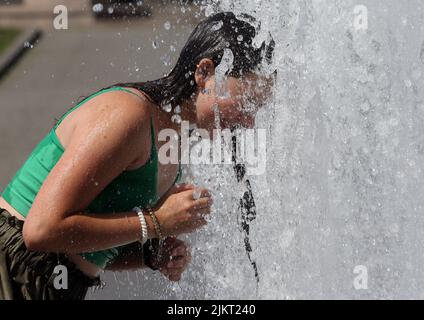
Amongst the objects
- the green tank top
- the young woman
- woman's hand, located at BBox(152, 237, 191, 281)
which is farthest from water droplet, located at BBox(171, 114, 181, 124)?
woman's hand, located at BBox(152, 237, 191, 281)

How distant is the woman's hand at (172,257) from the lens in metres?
2.35

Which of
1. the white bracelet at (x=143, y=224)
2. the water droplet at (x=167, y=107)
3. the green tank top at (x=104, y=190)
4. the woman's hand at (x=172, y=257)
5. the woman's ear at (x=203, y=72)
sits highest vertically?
the woman's ear at (x=203, y=72)

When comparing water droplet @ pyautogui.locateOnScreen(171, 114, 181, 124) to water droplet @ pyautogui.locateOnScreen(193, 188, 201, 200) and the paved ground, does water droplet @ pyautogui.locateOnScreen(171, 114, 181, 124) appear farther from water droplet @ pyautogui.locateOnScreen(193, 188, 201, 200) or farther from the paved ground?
the paved ground

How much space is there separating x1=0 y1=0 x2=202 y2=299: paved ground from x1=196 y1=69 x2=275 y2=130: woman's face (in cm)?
326

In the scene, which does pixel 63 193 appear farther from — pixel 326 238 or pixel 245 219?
pixel 326 238

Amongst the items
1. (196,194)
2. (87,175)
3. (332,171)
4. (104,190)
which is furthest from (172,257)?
(332,171)

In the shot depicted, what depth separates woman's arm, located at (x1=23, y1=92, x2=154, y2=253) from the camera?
193 centimetres

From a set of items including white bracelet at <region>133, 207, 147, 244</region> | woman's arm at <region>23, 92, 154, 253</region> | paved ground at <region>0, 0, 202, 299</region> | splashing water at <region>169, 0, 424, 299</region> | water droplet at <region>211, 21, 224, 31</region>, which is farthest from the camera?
paved ground at <region>0, 0, 202, 299</region>

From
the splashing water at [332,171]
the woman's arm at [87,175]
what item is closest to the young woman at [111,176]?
the woman's arm at [87,175]

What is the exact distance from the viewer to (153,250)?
234 centimetres

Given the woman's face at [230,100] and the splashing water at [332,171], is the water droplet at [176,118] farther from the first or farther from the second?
the splashing water at [332,171]

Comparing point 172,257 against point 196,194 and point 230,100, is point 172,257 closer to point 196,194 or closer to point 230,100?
point 196,194

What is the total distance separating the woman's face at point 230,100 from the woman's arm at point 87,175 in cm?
18
